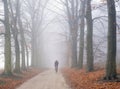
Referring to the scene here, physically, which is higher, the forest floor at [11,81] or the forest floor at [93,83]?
the forest floor at [93,83]

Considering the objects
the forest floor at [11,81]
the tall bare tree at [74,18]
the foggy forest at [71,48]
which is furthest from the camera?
the tall bare tree at [74,18]

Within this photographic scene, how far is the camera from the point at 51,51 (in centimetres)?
10356

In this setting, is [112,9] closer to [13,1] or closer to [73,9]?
[13,1]

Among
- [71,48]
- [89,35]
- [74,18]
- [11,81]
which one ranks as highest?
[74,18]

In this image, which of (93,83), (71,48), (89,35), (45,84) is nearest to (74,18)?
(71,48)

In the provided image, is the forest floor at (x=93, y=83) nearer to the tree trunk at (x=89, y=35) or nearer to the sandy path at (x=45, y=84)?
the sandy path at (x=45, y=84)

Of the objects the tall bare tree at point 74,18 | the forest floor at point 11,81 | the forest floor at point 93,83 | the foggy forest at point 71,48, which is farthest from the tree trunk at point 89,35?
the tall bare tree at point 74,18

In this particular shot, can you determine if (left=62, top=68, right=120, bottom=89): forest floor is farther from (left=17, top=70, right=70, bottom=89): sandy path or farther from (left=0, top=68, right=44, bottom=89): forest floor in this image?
(left=0, top=68, right=44, bottom=89): forest floor

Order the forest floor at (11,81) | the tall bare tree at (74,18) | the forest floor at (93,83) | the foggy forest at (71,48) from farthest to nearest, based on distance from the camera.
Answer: the tall bare tree at (74,18) → the forest floor at (11,81) → the foggy forest at (71,48) → the forest floor at (93,83)

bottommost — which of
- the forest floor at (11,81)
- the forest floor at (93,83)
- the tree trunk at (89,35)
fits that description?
the forest floor at (11,81)

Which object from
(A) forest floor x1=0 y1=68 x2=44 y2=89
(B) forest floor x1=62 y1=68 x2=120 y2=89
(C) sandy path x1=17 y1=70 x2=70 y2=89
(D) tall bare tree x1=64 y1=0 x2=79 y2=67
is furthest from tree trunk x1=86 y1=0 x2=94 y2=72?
(D) tall bare tree x1=64 y1=0 x2=79 y2=67

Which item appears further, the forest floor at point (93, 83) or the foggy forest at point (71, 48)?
the foggy forest at point (71, 48)

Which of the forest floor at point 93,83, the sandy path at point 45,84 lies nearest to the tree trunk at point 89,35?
the sandy path at point 45,84

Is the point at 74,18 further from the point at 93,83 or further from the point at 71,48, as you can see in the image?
the point at 93,83
